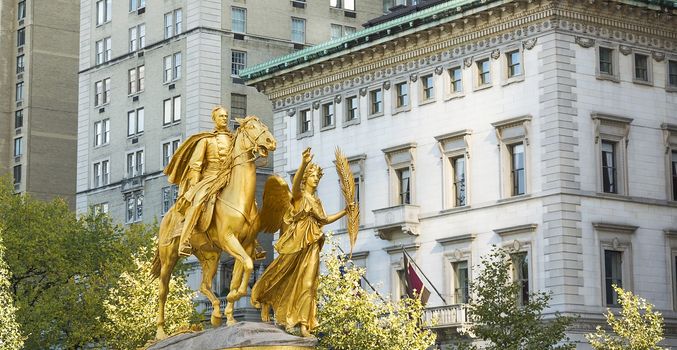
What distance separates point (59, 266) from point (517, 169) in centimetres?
2087

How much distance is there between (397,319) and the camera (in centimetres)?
5453

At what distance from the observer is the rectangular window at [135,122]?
322 ft

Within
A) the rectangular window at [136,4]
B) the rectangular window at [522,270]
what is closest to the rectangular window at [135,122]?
the rectangular window at [136,4]

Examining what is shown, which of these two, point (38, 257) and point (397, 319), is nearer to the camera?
point (397, 319)

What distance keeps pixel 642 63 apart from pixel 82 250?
1059 inches

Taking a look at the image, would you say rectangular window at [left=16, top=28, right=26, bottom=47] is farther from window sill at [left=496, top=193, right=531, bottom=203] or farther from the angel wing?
the angel wing

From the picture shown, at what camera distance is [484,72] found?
71.1 m

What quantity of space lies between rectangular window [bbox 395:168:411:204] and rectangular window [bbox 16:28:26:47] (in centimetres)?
5406

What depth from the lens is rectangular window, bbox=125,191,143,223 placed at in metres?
97.6

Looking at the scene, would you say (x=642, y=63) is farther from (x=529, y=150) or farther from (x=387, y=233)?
(x=387, y=233)

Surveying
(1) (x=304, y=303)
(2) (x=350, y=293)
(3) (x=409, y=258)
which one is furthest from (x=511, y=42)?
(1) (x=304, y=303)

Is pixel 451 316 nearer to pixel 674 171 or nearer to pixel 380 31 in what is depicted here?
pixel 674 171

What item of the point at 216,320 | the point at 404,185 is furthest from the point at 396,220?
the point at 216,320

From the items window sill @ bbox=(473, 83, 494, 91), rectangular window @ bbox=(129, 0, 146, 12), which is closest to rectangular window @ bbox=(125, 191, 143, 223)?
rectangular window @ bbox=(129, 0, 146, 12)
